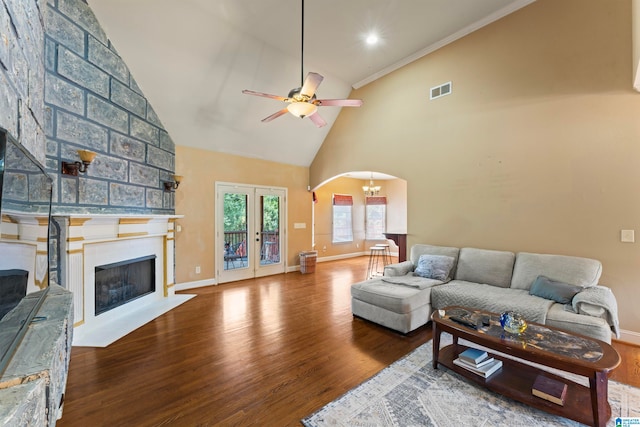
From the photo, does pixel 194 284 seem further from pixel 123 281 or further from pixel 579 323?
pixel 579 323

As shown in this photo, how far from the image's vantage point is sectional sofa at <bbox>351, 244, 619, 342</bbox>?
2586 millimetres

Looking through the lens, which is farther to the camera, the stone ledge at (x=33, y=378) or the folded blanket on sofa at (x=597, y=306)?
the folded blanket on sofa at (x=597, y=306)

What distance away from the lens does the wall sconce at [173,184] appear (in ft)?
15.7

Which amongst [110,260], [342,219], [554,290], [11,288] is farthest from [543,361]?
[342,219]

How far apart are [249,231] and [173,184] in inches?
75.2

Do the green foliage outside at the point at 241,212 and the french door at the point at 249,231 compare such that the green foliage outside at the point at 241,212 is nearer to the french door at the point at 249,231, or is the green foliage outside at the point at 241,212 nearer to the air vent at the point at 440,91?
the french door at the point at 249,231

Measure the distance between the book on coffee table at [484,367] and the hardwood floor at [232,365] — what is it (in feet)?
A: 2.14

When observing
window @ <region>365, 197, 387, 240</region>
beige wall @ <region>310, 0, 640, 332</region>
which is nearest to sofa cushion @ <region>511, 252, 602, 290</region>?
beige wall @ <region>310, 0, 640, 332</region>

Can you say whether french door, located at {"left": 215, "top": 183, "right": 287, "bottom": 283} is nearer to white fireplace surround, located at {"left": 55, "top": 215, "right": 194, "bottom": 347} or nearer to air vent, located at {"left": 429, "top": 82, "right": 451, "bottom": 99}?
white fireplace surround, located at {"left": 55, "top": 215, "right": 194, "bottom": 347}

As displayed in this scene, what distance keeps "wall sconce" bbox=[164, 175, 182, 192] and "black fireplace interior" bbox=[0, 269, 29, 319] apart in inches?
141

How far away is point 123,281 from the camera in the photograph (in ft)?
13.0

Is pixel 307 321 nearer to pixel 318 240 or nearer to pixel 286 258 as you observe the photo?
pixel 286 258

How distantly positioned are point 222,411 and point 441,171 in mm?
4343

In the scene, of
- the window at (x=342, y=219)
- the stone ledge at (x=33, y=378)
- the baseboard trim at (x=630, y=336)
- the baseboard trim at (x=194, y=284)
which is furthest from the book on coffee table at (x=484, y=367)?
the window at (x=342, y=219)
